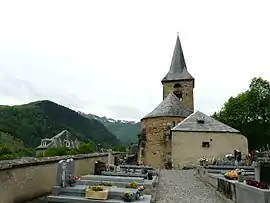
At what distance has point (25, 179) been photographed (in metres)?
8.43

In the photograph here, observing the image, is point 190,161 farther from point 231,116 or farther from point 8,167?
point 8,167

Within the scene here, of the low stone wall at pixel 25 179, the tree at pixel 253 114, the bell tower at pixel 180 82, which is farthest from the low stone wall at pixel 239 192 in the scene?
the bell tower at pixel 180 82

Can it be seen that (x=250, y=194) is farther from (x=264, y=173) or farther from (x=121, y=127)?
(x=121, y=127)

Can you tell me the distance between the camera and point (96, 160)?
16.7 metres

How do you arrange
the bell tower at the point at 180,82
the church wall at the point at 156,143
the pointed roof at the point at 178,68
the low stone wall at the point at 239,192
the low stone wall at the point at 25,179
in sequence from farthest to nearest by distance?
the pointed roof at the point at 178,68 < the bell tower at the point at 180,82 < the church wall at the point at 156,143 < the low stone wall at the point at 25,179 < the low stone wall at the point at 239,192

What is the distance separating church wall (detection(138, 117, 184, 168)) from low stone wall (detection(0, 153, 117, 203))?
30.1 meters

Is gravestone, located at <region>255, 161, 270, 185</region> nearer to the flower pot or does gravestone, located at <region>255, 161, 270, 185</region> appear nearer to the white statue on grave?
the flower pot

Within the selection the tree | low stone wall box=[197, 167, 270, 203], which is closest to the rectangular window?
low stone wall box=[197, 167, 270, 203]

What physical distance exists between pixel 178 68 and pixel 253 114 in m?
14.1

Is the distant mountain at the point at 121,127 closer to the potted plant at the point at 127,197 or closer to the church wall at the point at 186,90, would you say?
the church wall at the point at 186,90

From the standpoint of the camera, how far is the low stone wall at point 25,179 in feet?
24.6

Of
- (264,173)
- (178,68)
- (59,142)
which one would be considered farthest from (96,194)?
(59,142)

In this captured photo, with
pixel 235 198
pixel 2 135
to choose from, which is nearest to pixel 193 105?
pixel 2 135

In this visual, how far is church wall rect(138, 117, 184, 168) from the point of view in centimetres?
3997
